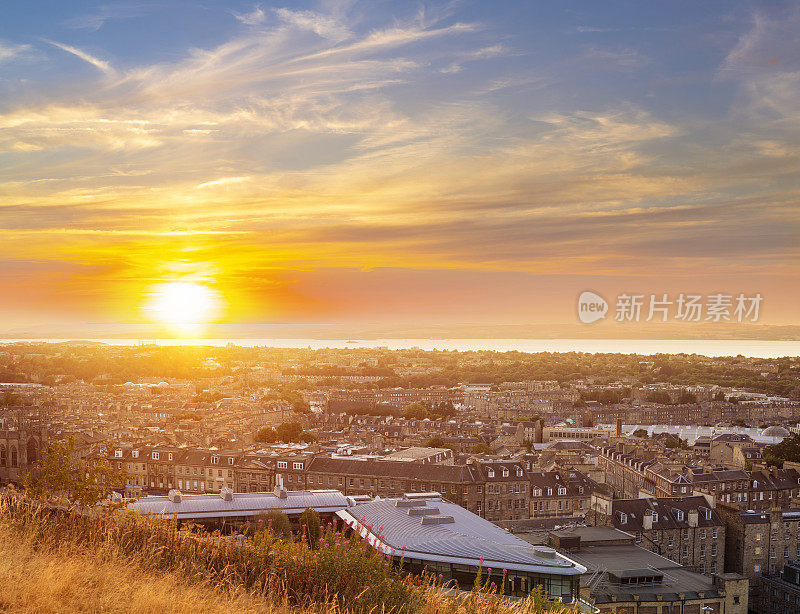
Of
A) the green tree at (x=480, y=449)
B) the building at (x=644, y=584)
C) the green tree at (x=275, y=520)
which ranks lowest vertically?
the green tree at (x=480, y=449)

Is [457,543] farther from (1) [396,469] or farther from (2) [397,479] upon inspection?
(1) [396,469]

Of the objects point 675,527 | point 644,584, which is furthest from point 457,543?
point 675,527

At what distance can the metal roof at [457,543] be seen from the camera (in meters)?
23.5

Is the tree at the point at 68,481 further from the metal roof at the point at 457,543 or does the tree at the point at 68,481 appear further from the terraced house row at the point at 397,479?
the terraced house row at the point at 397,479

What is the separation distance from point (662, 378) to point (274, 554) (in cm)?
17662

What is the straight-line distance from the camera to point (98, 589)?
781 cm

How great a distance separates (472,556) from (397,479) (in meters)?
25.0

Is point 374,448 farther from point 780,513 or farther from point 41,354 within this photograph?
point 41,354

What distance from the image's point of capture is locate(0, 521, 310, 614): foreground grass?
7.48m

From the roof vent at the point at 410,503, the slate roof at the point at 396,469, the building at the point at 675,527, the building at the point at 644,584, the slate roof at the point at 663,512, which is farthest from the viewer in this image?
the slate roof at the point at 396,469

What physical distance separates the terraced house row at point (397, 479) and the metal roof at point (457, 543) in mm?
17670

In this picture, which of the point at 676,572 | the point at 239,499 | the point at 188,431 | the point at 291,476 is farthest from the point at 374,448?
the point at 676,572

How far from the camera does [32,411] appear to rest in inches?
2913

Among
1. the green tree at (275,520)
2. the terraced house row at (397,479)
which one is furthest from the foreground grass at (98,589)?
the terraced house row at (397,479)
